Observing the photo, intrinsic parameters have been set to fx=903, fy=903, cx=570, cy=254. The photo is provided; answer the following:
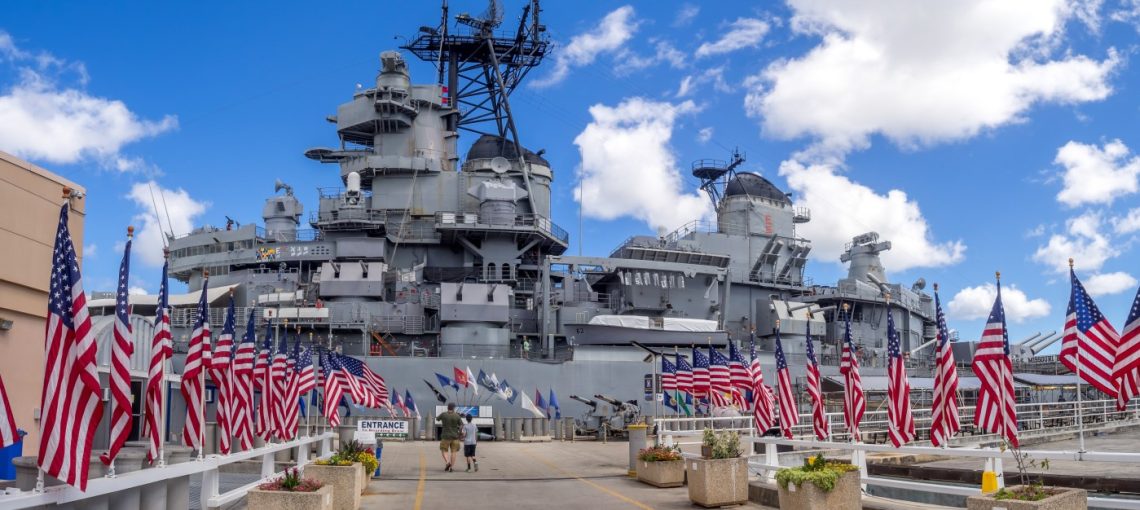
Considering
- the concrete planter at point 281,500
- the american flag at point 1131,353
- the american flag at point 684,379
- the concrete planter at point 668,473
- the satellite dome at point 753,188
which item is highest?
the satellite dome at point 753,188

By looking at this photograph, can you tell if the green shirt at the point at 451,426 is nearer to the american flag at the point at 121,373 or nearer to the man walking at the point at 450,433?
the man walking at the point at 450,433

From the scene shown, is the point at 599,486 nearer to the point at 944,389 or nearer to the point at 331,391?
the point at 944,389

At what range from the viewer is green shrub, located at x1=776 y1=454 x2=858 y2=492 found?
36.7 ft

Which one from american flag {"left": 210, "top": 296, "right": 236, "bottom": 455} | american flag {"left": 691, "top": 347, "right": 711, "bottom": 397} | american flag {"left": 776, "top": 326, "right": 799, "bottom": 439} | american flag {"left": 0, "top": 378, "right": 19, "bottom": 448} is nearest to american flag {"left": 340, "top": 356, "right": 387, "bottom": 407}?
american flag {"left": 691, "top": 347, "right": 711, "bottom": 397}

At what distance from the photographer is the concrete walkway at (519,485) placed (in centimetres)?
1420

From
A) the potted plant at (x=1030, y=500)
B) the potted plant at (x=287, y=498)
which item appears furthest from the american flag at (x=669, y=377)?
the potted plant at (x=1030, y=500)

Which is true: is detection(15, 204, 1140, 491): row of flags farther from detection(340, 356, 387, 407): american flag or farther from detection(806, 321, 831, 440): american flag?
detection(340, 356, 387, 407): american flag

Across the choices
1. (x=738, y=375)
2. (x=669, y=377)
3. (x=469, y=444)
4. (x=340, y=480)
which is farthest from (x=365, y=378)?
(x=340, y=480)

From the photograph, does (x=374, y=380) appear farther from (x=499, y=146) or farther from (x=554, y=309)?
(x=499, y=146)

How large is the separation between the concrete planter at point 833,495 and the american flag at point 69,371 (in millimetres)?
8032

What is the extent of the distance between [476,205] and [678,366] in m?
19.0

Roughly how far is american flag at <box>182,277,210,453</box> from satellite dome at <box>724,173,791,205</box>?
1698 inches

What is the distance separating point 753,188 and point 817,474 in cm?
4258

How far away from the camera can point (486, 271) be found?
140ft
